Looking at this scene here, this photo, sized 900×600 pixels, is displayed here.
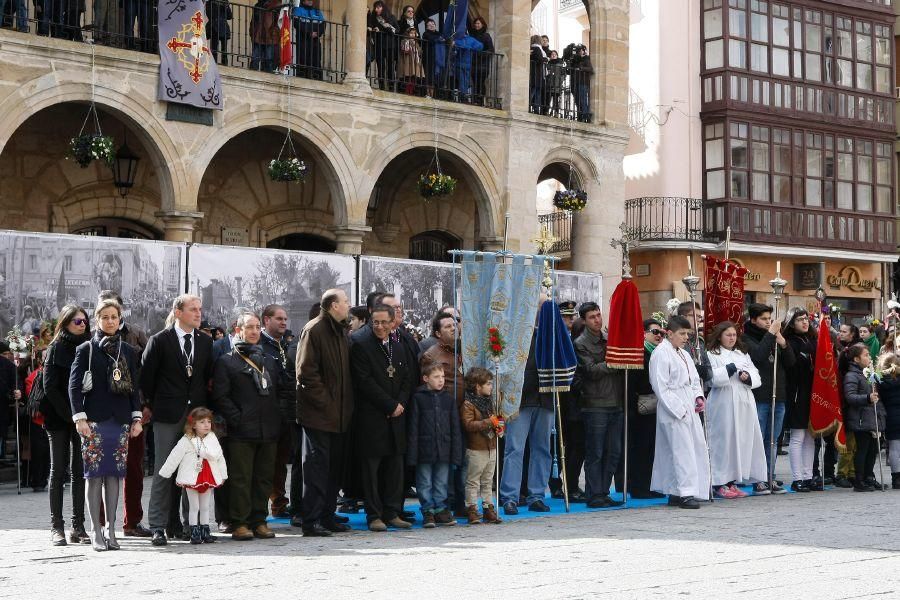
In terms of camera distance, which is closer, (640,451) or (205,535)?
(205,535)

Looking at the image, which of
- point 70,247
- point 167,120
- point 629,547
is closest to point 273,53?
point 167,120

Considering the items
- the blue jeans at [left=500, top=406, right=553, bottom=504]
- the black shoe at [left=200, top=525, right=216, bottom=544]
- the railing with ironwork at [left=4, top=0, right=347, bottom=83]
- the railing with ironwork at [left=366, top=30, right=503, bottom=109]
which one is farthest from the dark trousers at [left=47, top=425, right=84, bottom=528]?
the railing with ironwork at [left=366, top=30, right=503, bottom=109]

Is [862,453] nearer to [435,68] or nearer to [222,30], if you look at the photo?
[435,68]

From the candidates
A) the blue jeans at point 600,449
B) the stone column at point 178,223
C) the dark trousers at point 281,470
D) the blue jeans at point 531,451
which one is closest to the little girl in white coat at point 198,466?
the dark trousers at point 281,470

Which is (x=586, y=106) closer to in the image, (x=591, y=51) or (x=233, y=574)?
(x=591, y=51)

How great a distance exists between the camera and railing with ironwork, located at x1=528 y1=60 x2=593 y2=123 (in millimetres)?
22812

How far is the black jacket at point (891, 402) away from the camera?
14164 millimetres

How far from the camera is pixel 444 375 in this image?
11.2 meters

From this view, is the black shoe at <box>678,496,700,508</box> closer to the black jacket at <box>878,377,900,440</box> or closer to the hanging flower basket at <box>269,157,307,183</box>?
the black jacket at <box>878,377,900,440</box>

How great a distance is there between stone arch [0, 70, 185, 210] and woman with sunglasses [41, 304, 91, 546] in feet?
27.0

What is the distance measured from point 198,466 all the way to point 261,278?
7675 millimetres

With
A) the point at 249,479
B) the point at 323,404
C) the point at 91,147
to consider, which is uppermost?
the point at 91,147

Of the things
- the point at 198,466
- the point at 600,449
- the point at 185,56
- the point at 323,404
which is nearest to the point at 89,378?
the point at 198,466

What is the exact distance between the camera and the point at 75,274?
52.0 feet
